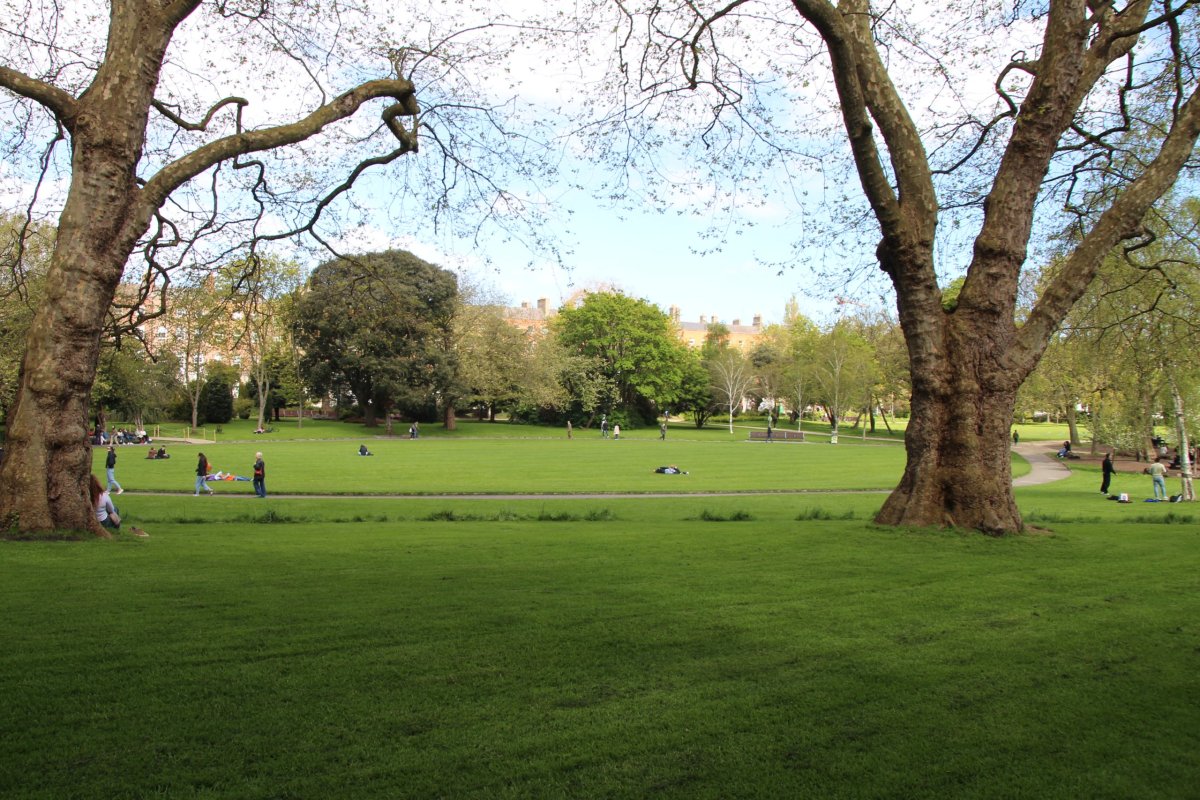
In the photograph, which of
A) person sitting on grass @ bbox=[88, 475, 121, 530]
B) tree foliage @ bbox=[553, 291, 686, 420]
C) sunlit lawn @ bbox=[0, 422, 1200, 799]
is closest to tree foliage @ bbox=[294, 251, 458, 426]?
tree foliage @ bbox=[553, 291, 686, 420]

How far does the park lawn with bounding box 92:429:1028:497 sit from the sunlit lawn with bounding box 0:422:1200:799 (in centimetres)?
1688

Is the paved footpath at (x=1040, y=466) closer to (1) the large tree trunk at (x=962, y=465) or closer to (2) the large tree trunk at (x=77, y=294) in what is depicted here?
(1) the large tree trunk at (x=962, y=465)

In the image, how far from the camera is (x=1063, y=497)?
86.2 ft

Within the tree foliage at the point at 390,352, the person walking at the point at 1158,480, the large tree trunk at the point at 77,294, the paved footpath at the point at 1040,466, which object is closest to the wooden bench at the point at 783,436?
the paved footpath at the point at 1040,466

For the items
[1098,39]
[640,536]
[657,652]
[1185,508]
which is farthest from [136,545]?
[1185,508]

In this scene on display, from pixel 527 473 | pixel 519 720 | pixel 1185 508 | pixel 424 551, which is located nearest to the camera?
pixel 519 720

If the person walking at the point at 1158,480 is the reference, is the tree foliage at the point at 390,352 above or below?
above

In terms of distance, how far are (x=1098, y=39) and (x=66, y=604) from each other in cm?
1527

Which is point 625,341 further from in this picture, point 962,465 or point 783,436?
point 962,465

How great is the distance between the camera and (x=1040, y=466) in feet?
148

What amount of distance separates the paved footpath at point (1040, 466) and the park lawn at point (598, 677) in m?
28.7

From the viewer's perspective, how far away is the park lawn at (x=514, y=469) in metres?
27.1

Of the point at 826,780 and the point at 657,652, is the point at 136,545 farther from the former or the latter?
the point at 826,780

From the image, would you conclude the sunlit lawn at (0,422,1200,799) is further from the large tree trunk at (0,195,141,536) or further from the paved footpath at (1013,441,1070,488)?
the paved footpath at (1013,441,1070,488)
